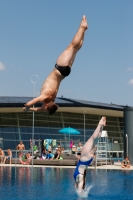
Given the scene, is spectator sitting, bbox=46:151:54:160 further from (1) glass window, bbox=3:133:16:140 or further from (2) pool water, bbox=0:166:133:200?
(2) pool water, bbox=0:166:133:200

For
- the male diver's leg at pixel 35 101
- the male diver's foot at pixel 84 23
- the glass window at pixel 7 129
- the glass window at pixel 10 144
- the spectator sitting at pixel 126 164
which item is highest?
the male diver's foot at pixel 84 23

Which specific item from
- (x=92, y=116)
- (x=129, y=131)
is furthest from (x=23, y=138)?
(x=129, y=131)

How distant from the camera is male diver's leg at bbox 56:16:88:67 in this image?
7.98 meters

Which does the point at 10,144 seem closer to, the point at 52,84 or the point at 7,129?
the point at 7,129

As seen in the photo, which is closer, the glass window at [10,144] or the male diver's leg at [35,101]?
the male diver's leg at [35,101]

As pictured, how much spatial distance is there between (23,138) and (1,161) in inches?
341

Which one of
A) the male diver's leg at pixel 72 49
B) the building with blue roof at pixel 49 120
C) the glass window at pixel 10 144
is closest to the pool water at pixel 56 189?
the male diver's leg at pixel 72 49

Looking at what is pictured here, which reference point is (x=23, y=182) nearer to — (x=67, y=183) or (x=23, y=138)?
(x=67, y=183)

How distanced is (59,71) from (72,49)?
499 millimetres

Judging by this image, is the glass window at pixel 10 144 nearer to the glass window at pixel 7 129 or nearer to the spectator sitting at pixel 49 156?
the glass window at pixel 7 129

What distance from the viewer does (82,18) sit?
333 inches

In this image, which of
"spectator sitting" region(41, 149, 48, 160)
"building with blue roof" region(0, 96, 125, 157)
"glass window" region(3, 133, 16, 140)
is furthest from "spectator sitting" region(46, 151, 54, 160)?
"glass window" region(3, 133, 16, 140)

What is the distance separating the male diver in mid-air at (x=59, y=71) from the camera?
8.00m

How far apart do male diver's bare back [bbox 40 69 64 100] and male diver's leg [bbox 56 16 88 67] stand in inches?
9.4
